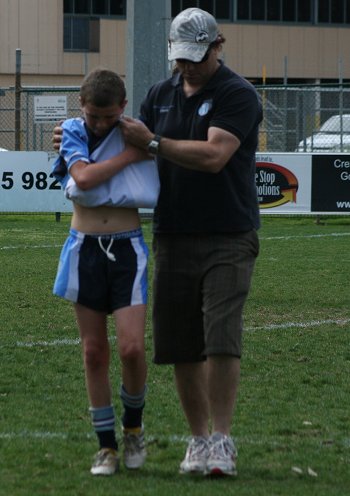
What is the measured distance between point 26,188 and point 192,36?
16.9m

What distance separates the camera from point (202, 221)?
557 cm

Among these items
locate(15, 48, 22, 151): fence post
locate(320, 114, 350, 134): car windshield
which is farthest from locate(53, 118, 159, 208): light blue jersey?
locate(320, 114, 350, 134): car windshield

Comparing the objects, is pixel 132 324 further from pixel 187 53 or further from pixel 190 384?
pixel 187 53

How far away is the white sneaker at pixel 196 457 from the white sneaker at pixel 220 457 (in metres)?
0.07

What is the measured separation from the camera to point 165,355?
5684 millimetres

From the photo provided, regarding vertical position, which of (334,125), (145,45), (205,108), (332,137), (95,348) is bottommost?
(95,348)

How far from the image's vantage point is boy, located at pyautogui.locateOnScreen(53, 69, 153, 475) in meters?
5.41

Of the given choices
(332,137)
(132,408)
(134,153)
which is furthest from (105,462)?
(332,137)

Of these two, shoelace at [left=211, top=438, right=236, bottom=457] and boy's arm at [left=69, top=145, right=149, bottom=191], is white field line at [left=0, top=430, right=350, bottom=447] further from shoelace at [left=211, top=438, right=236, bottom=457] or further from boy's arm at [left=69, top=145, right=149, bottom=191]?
boy's arm at [left=69, top=145, right=149, bottom=191]

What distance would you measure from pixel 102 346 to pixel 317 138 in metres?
22.8

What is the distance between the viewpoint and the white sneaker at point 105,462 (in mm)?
5488

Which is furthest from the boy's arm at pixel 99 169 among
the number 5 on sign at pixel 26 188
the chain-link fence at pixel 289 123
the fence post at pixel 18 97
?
the chain-link fence at pixel 289 123

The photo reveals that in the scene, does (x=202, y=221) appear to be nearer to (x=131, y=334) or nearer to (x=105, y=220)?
(x=105, y=220)

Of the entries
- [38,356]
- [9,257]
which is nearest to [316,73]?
[9,257]
